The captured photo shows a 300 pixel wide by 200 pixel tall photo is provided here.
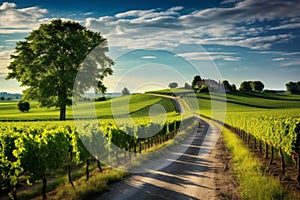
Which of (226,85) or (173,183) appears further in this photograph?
(226,85)

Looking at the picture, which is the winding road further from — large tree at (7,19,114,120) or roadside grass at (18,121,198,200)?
large tree at (7,19,114,120)

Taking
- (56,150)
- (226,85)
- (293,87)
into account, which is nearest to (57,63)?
(56,150)

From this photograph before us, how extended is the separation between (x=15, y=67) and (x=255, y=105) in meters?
92.4

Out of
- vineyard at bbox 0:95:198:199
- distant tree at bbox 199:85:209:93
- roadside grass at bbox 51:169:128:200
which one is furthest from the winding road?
distant tree at bbox 199:85:209:93

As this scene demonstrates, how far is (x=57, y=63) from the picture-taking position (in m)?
44.6

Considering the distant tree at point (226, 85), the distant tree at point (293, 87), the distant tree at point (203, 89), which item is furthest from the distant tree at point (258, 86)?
the distant tree at point (203, 89)

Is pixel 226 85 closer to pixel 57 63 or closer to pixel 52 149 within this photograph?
pixel 57 63

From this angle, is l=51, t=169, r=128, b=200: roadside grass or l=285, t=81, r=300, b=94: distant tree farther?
l=285, t=81, r=300, b=94: distant tree

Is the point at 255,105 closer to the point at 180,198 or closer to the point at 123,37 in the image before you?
the point at 123,37

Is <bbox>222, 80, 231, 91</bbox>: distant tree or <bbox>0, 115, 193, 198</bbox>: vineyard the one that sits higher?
<bbox>222, 80, 231, 91</bbox>: distant tree

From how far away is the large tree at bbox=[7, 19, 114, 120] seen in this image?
43.3m

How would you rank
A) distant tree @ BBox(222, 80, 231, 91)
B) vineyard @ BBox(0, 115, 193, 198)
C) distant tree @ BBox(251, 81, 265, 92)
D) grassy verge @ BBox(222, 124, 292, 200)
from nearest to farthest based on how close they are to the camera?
1. grassy verge @ BBox(222, 124, 292, 200)
2. vineyard @ BBox(0, 115, 193, 198)
3. distant tree @ BBox(222, 80, 231, 91)
4. distant tree @ BBox(251, 81, 265, 92)

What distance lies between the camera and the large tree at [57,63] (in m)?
43.3

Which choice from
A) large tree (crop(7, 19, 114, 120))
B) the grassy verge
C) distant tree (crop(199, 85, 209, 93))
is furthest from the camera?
distant tree (crop(199, 85, 209, 93))
